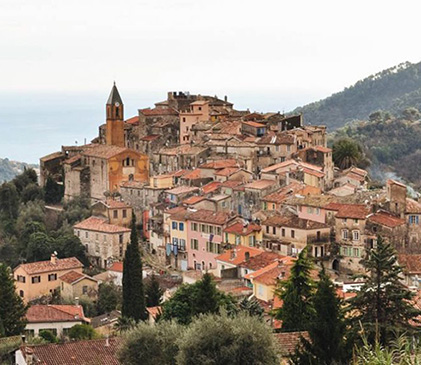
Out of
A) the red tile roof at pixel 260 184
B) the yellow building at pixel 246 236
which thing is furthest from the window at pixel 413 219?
the red tile roof at pixel 260 184

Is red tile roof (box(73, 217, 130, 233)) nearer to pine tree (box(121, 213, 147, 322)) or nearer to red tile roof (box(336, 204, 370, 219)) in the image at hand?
pine tree (box(121, 213, 147, 322))

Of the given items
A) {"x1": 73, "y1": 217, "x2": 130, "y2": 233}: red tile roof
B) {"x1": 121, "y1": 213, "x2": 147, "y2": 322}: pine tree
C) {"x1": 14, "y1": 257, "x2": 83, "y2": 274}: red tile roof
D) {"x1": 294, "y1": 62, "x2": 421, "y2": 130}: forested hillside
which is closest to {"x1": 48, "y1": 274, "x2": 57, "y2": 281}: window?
{"x1": 14, "y1": 257, "x2": 83, "y2": 274}: red tile roof

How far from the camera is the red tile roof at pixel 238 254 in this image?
37125mm

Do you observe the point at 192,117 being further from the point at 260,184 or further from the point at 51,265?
the point at 51,265

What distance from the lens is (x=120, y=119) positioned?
198ft

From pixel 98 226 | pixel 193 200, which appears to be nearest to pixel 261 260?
pixel 193 200

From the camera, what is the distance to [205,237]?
41375mm

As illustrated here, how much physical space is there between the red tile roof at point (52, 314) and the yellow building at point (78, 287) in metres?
5.13

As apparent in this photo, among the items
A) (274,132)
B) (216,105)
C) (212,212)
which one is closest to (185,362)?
(212,212)

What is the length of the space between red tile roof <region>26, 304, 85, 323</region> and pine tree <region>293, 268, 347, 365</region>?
18.5 meters

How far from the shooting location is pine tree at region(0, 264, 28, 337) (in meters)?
30.2

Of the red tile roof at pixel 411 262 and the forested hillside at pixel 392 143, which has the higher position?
the forested hillside at pixel 392 143

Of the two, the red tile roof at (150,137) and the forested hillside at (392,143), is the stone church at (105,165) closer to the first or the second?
the red tile roof at (150,137)

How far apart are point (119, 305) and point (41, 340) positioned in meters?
9.92
